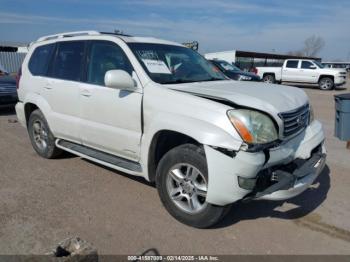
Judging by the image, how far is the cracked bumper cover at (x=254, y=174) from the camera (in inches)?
121

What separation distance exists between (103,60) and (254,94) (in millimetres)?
2055

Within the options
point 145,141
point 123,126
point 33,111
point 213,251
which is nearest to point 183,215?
point 213,251

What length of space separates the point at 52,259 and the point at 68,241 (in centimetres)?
19

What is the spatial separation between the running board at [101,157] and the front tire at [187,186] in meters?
0.47

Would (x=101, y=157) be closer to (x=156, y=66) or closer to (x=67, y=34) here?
(x=156, y=66)

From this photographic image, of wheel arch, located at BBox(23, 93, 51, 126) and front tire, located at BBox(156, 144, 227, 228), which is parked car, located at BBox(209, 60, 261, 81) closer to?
wheel arch, located at BBox(23, 93, 51, 126)

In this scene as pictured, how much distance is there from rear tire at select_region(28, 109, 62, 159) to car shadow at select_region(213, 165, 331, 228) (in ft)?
10.3

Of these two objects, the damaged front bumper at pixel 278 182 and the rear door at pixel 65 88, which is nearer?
the damaged front bumper at pixel 278 182

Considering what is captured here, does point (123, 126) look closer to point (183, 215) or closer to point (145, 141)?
point (145, 141)

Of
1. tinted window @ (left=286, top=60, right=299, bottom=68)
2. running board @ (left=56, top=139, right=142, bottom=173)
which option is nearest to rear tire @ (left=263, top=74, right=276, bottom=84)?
tinted window @ (left=286, top=60, right=299, bottom=68)

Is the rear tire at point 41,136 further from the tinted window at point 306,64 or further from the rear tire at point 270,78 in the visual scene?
the rear tire at point 270,78

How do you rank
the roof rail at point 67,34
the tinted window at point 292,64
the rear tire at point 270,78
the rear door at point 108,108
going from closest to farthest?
the rear door at point 108,108 → the roof rail at point 67,34 → the tinted window at point 292,64 → the rear tire at point 270,78

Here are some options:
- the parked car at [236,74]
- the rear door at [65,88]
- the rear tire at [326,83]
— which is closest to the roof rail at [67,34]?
the rear door at [65,88]

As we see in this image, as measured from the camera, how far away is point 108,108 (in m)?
4.23
